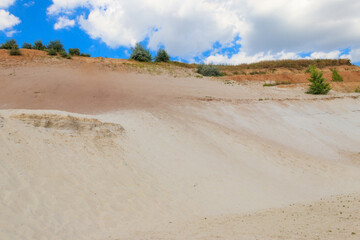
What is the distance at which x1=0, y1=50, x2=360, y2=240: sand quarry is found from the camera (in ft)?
16.4

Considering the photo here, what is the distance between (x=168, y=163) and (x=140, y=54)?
22959 mm

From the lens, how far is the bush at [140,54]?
2902 centimetres

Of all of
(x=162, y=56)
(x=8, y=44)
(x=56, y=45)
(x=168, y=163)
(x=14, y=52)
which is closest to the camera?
(x=168, y=163)

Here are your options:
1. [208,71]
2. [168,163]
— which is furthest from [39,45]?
[168,163]

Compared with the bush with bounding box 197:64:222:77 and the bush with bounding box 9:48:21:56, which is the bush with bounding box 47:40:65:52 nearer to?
the bush with bounding box 9:48:21:56

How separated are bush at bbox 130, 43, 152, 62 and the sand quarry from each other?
38.8 ft

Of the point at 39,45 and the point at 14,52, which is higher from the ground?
the point at 39,45

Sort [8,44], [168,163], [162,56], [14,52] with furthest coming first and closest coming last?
1. [162,56]
2. [8,44]
3. [14,52]
4. [168,163]

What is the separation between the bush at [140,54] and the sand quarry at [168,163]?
11.8 meters

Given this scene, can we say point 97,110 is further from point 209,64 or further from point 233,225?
point 209,64

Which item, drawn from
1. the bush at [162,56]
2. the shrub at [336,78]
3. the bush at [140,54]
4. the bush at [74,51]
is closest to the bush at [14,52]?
the bush at [74,51]

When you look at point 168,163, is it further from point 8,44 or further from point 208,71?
point 8,44

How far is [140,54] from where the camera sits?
95.8 feet

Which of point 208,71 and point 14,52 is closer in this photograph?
point 14,52
